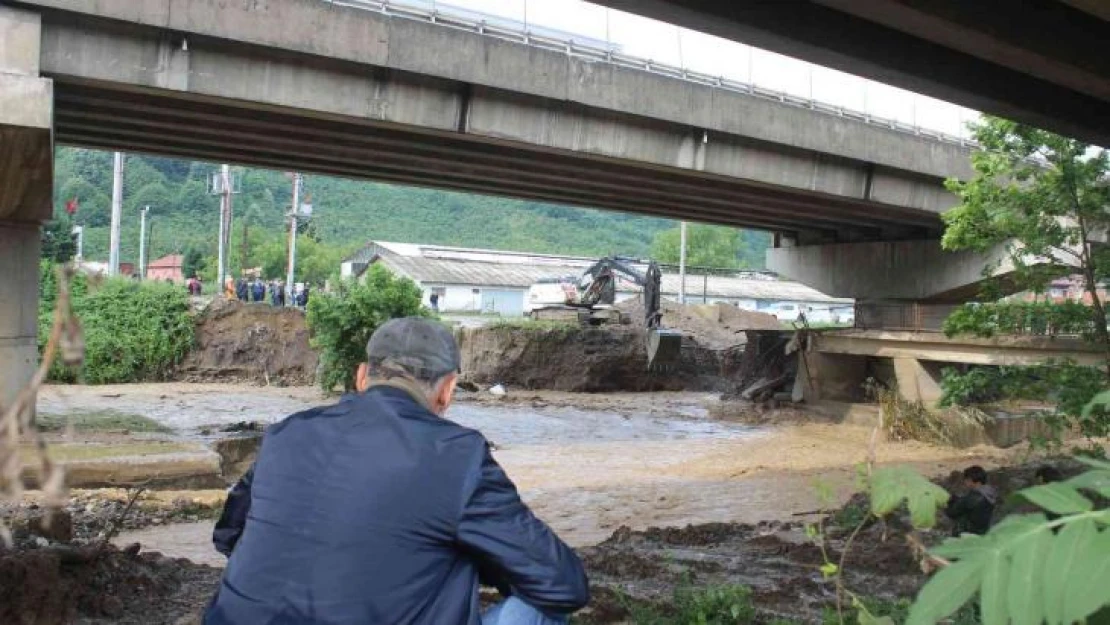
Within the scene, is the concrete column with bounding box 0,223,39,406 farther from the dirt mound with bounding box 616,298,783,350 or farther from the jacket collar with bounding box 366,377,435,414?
the dirt mound with bounding box 616,298,783,350

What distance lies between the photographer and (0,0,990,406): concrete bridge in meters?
12.4

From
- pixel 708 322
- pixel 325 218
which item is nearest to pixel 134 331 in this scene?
pixel 708 322

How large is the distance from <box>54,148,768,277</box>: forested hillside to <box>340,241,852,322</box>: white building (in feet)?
16.6

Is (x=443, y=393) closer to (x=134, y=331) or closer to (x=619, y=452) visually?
(x=619, y=452)

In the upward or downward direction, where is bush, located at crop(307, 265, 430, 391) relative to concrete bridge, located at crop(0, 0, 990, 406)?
downward

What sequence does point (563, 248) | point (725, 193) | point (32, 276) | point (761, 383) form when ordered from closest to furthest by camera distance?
point (32, 276) < point (725, 193) < point (761, 383) < point (563, 248)

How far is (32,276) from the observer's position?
1491 cm

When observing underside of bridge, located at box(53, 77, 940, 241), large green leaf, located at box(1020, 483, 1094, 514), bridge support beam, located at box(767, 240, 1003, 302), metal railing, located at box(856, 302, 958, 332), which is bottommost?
metal railing, located at box(856, 302, 958, 332)

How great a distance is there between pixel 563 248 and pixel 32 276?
337ft

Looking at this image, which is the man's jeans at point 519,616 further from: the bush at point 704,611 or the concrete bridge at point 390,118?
the concrete bridge at point 390,118

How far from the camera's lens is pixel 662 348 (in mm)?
30859

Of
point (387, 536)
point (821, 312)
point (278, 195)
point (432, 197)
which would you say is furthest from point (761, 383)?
point (432, 197)

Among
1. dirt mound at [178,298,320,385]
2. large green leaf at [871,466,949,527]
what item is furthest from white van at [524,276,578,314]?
large green leaf at [871,466,949,527]

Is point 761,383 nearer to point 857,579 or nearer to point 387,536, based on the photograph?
point 857,579
